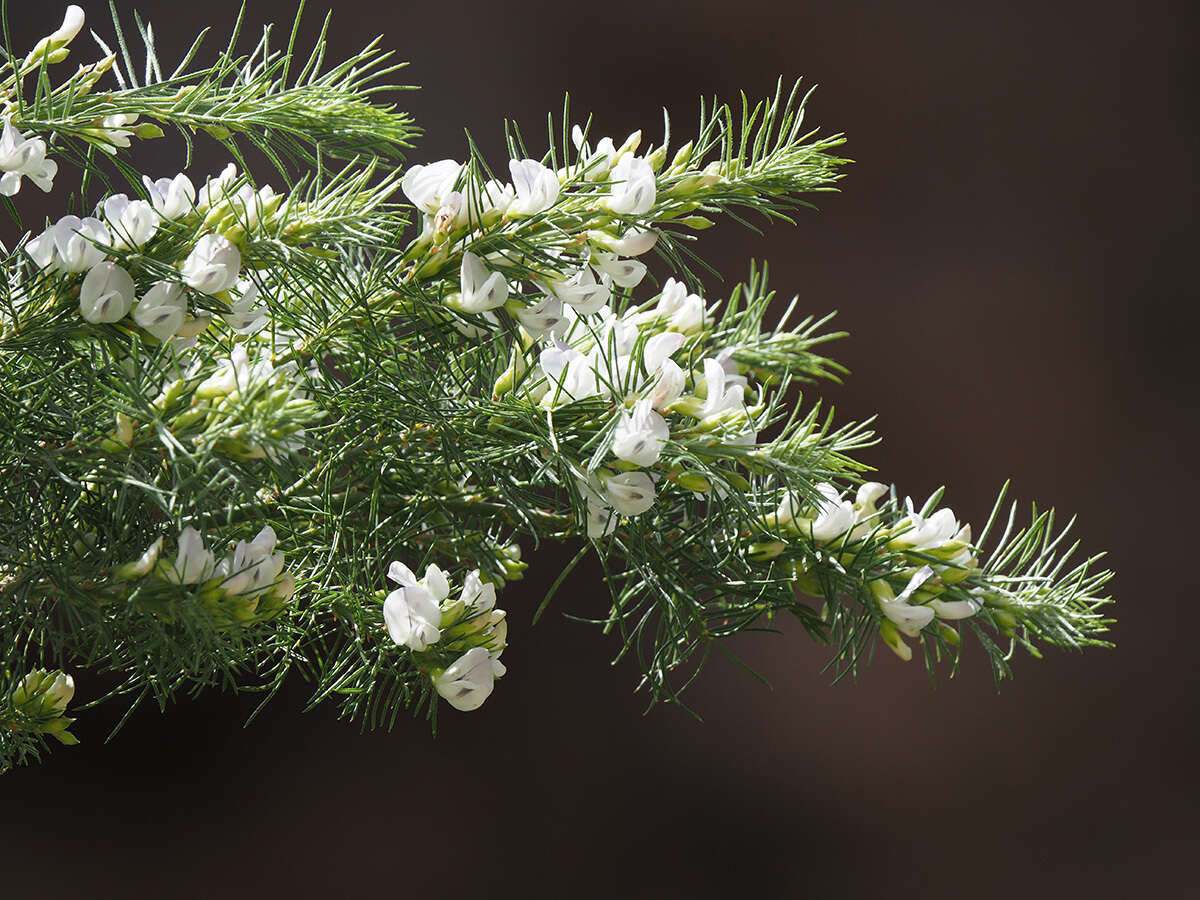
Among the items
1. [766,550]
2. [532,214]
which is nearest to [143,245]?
[532,214]

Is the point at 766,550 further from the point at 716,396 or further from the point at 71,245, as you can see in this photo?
the point at 71,245

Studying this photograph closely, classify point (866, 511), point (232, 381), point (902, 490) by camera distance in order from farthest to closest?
point (902, 490)
point (866, 511)
point (232, 381)

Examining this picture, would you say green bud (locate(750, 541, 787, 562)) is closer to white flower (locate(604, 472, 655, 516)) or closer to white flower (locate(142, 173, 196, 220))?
white flower (locate(604, 472, 655, 516))

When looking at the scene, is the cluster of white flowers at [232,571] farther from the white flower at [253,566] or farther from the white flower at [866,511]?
the white flower at [866,511]

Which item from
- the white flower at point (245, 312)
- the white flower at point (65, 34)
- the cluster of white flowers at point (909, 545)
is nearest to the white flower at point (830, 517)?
the cluster of white flowers at point (909, 545)

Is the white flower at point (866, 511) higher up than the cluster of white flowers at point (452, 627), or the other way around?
the white flower at point (866, 511)

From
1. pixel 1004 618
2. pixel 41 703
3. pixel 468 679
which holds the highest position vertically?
pixel 1004 618

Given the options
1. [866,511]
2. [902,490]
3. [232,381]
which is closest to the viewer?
[232,381]
